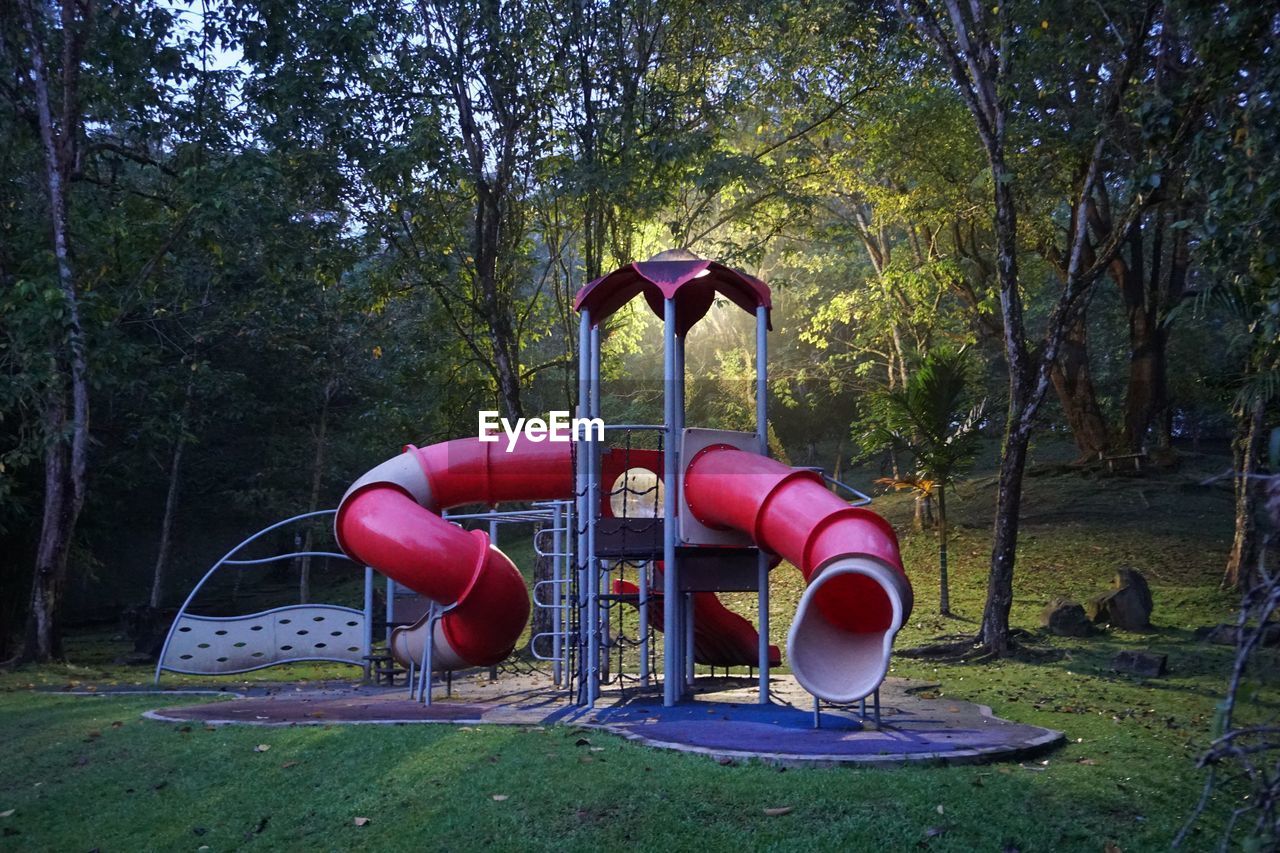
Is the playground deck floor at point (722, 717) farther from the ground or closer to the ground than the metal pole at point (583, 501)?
closer to the ground

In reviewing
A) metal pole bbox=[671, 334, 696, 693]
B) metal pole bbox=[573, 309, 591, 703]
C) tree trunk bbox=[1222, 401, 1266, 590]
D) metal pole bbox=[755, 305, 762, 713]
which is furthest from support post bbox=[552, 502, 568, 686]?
tree trunk bbox=[1222, 401, 1266, 590]

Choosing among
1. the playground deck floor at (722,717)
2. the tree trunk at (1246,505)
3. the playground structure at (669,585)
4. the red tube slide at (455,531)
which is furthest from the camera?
the tree trunk at (1246,505)

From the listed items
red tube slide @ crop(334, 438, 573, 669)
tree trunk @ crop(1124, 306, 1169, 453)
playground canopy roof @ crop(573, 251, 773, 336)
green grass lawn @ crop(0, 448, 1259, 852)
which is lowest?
green grass lawn @ crop(0, 448, 1259, 852)

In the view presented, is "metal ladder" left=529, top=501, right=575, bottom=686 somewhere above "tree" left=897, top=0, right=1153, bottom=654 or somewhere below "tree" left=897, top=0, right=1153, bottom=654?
below

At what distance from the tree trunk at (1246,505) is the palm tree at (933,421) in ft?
11.6

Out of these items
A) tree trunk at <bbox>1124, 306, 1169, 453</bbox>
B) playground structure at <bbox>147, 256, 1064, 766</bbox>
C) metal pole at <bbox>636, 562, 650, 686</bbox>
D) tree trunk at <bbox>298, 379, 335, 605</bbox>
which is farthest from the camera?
tree trunk at <bbox>298, 379, 335, 605</bbox>

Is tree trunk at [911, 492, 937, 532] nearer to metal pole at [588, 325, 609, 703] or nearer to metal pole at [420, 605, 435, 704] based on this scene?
metal pole at [588, 325, 609, 703]

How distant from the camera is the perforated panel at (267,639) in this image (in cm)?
1556

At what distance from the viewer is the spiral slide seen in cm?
862

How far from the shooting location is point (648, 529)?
1084 cm

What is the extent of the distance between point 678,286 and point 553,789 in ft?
17.3

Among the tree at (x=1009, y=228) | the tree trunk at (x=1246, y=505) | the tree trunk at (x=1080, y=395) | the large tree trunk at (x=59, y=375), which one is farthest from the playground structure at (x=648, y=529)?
the tree trunk at (x=1080, y=395)

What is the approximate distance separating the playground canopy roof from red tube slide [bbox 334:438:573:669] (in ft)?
5.51

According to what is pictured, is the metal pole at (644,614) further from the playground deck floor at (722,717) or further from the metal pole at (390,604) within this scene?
the metal pole at (390,604)
